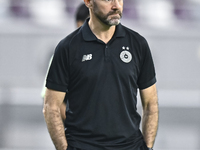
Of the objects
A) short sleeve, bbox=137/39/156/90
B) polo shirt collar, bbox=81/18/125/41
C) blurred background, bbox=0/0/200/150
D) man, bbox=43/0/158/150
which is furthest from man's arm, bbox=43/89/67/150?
blurred background, bbox=0/0/200/150

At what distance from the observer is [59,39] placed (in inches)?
434

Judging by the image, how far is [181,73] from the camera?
11094 mm

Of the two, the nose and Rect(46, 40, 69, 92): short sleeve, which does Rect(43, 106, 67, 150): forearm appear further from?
the nose

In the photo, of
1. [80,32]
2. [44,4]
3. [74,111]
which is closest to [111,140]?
[74,111]

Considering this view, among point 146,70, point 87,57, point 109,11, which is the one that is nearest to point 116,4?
point 109,11

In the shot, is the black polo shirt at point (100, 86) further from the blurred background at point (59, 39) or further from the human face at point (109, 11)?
the blurred background at point (59, 39)

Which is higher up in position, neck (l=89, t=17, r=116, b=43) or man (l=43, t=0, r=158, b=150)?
neck (l=89, t=17, r=116, b=43)

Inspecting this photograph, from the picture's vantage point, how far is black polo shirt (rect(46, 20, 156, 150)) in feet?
9.96

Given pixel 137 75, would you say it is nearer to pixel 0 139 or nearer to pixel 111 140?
pixel 111 140

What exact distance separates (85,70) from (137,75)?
0.35 m

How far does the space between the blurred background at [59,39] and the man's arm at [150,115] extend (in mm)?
6170

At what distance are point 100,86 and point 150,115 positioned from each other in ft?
1.53

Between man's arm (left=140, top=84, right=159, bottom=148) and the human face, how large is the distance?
21.0 inches

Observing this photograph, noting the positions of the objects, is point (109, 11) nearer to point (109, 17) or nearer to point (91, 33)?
point (109, 17)
